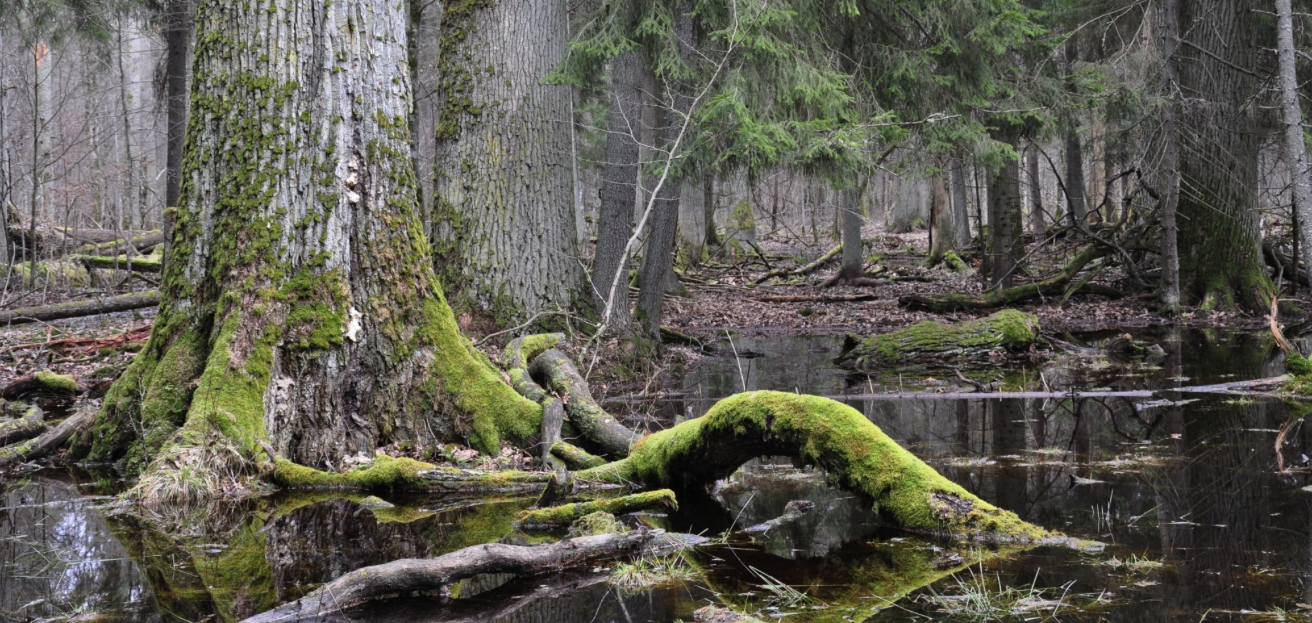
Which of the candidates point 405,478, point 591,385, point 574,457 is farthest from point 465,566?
point 591,385

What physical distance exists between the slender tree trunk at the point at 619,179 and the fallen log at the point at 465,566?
21.9 ft

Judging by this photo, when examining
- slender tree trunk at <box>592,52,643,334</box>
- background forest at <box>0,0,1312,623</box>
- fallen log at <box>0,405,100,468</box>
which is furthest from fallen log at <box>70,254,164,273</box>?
fallen log at <box>0,405,100,468</box>

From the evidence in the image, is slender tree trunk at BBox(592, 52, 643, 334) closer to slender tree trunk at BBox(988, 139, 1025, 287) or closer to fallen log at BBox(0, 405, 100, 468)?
fallen log at BBox(0, 405, 100, 468)

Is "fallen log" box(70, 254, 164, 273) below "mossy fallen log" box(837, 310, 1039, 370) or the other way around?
the other way around

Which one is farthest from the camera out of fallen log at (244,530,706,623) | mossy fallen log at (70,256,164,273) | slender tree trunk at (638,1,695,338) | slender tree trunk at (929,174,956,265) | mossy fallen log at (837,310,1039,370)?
slender tree trunk at (929,174,956,265)

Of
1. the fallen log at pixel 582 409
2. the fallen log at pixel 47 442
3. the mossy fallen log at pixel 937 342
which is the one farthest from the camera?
the mossy fallen log at pixel 937 342

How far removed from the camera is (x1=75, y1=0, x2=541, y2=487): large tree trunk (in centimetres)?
556

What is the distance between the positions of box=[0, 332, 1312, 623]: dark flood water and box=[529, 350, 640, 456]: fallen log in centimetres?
81

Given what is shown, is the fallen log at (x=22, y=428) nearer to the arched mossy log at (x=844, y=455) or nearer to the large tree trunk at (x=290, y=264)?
the large tree trunk at (x=290, y=264)

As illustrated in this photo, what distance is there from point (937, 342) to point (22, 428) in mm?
8927

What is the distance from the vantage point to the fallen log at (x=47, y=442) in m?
6.04

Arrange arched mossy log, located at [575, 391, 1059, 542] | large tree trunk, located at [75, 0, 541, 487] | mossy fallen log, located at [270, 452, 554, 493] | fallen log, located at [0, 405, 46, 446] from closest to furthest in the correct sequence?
1. arched mossy log, located at [575, 391, 1059, 542]
2. mossy fallen log, located at [270, 452, 554, 493]
3. large tree trunk, located at [75, 0, 541, 487]
4. fallen log, located at [0, 405, 46, 446]

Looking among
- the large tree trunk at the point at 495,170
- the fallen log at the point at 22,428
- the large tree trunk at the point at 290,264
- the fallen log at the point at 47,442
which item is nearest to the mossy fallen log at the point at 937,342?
the large tree trunk at the point at 495,170

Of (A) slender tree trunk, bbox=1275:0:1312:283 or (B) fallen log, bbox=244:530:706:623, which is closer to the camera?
(B) fallen log, bbox=244:530:706:623
